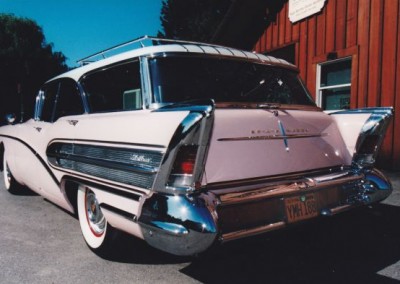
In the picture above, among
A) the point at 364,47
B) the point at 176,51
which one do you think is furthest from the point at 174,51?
the point at 364,47

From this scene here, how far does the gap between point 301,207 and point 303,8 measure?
7161 millimetres

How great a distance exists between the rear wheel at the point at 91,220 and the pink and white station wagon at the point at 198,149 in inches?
0.4

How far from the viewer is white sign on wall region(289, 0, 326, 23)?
26.6 feet

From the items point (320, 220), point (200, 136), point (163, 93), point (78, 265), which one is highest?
point (163, 93)

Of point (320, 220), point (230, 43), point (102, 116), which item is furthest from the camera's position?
point (230, 43)

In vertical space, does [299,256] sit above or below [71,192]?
below

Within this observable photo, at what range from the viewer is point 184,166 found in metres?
→ 2.24

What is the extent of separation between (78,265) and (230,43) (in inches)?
369

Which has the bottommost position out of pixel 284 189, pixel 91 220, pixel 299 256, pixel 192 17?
pixel 299 256

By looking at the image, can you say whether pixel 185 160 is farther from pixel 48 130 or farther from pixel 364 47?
pixel 364 47

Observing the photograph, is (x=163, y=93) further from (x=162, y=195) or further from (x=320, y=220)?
(x=320, y=220)

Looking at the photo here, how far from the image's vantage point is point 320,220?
A: 2.73 m

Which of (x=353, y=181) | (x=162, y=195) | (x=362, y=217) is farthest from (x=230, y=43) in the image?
(x=162, y=195)

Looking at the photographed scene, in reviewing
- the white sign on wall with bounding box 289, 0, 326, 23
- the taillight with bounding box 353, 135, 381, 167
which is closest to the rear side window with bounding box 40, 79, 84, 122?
the taillight with bounding box 353, 135, 381, 167
